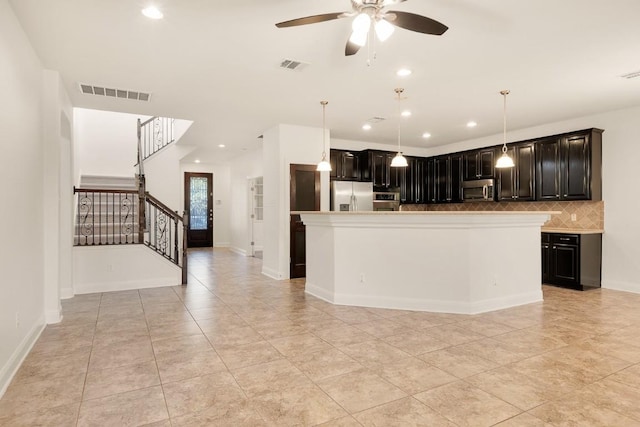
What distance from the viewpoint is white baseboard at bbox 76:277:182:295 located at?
219 inches

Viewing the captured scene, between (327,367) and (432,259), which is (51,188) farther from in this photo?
(432,259)

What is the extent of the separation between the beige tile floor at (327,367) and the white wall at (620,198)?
4.18 ft

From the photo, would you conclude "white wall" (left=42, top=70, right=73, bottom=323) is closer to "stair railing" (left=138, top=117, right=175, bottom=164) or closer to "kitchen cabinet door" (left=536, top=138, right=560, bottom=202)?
"stair railing" (left=138, top=117, right=175, bottom=164)

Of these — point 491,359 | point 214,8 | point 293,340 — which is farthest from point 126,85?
point 491,359

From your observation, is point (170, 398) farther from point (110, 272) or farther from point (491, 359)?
point (110, 272)

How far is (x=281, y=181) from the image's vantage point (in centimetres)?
666

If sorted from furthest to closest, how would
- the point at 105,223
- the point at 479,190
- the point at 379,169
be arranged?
the point at 379,169
the point at 479,190
the point at 105,223

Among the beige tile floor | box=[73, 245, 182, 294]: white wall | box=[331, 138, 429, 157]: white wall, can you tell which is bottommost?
the beige tile floor

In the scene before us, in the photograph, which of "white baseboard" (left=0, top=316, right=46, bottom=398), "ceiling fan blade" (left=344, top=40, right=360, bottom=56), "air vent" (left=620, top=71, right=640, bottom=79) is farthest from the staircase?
"air vent" (left=620, top=71, right=640, bottom=79)

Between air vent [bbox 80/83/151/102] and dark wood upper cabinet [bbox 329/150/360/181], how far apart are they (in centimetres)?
373

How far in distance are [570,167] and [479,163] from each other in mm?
1775

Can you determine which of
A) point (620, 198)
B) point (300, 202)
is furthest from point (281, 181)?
point (620, 198)

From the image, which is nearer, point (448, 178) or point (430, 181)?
point (448, 178)

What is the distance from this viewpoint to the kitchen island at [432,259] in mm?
4414
